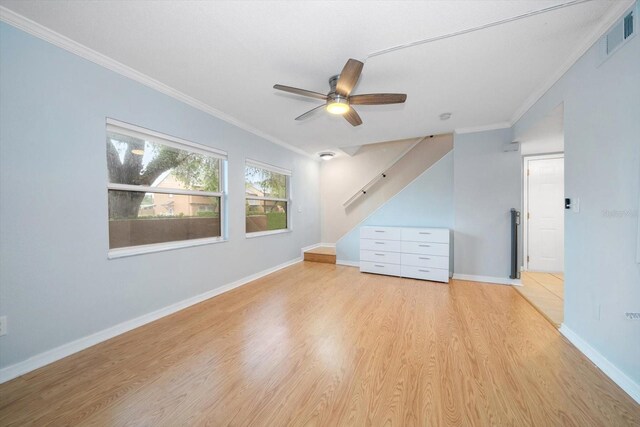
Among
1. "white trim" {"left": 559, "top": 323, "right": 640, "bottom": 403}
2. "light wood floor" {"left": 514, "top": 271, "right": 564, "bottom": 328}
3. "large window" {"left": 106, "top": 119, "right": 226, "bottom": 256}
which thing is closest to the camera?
"white trim" {"left": 559, "top": 323, "right": 640, "bottom": 403}

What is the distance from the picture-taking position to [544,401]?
1384mm

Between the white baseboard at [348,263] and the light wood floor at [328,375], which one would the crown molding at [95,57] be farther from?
the white baseboard at [348,263]

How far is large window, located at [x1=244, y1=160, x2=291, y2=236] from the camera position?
387 cm

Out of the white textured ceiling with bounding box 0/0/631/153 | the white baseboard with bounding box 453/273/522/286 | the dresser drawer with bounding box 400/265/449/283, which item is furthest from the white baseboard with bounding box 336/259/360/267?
the white textured ceiling with bounding box 0/0/631/153

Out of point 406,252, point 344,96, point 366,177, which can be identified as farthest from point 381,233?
point 344,96

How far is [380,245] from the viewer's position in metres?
4.09

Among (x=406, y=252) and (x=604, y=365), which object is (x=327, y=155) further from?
(x=604, y=365)

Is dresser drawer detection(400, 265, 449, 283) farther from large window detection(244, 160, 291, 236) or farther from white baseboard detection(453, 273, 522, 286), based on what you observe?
large window detection(244, 160, 291, 236)

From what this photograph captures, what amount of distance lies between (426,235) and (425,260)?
40 cm

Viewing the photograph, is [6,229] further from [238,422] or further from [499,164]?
[499,164]

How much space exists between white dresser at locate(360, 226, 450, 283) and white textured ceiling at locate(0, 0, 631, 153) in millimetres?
1957

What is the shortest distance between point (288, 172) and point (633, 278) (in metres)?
4.34

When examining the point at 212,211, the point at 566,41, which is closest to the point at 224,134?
the point at 212,211

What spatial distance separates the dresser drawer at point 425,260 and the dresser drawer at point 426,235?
10.2 inches
